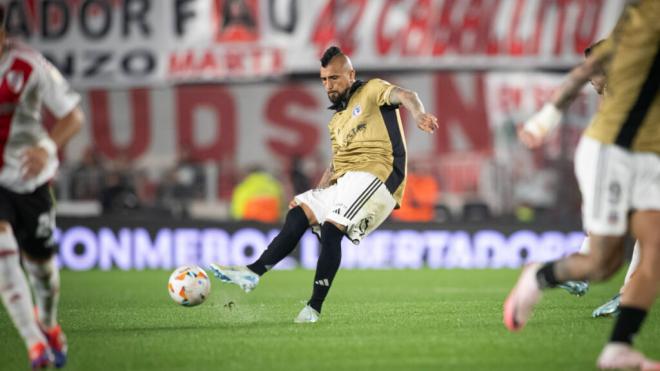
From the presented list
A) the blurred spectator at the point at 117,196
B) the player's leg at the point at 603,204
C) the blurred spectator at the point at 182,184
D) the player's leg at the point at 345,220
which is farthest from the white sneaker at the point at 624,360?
the blurred spectator at the point at 182,184

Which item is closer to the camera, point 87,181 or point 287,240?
point 287,240

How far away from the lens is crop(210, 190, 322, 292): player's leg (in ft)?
28.7

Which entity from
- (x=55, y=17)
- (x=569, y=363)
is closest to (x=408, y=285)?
(x=569, y=363)

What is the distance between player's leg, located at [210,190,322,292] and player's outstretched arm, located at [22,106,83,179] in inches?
93.6

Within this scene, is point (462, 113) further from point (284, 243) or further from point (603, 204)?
point (603, 204)

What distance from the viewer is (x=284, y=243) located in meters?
9.13

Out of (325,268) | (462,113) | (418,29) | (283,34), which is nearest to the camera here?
(325,268)

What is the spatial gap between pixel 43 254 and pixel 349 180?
3008 mm

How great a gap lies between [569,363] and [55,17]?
52.5ft

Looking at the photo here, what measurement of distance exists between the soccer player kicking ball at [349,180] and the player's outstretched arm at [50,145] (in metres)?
2.50

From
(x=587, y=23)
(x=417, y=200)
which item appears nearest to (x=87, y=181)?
(x=417, y=200)

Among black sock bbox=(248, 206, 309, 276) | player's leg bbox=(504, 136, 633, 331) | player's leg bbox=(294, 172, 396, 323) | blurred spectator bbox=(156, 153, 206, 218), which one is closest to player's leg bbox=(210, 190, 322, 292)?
black sock bbox=(248, 206, 309, 276)

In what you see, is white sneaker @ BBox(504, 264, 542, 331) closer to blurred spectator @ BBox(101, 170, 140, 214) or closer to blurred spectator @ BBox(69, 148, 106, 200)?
blurred spectator @ BBox(101, 170, 140, 214)

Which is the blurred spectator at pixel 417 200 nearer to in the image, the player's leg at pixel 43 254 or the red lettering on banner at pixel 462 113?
the red lettering on banner at pixel 462 113
